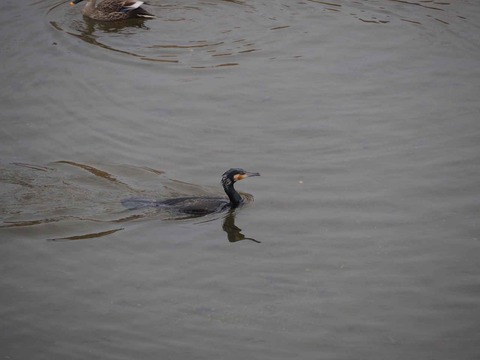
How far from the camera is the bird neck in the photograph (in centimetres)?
991

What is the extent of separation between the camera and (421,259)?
8.77 m

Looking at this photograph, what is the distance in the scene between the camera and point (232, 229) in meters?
9.70

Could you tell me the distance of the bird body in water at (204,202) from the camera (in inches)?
389

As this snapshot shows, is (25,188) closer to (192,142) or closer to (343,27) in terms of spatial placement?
(192,142)

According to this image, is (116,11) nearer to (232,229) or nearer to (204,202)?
(204,202)

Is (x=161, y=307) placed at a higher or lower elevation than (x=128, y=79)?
lower

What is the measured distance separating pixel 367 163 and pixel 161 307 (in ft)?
13.6

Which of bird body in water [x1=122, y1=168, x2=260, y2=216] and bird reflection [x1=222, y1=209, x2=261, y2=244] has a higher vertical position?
bird body in water [x1=122, y1=168, x2=260, y2=216]

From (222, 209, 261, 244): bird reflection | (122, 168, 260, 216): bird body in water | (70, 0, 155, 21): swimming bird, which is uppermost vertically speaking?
(70, 0, 155, 21): swimming bird

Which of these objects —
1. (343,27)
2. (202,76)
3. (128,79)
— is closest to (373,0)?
(343,27)

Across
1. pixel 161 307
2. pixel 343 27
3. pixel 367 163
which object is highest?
pixel 343 27

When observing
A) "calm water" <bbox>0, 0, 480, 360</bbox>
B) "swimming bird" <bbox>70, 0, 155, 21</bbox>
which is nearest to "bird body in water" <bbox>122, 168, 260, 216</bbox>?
"calm water" <bbox>0, 0, 480, 360</bbox>

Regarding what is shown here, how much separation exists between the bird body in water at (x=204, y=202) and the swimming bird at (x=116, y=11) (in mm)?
6614

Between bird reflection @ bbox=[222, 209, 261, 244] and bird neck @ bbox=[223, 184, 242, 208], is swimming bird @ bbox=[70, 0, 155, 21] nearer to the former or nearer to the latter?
bird neck @ bbox=[223, 184, 242, 208]
